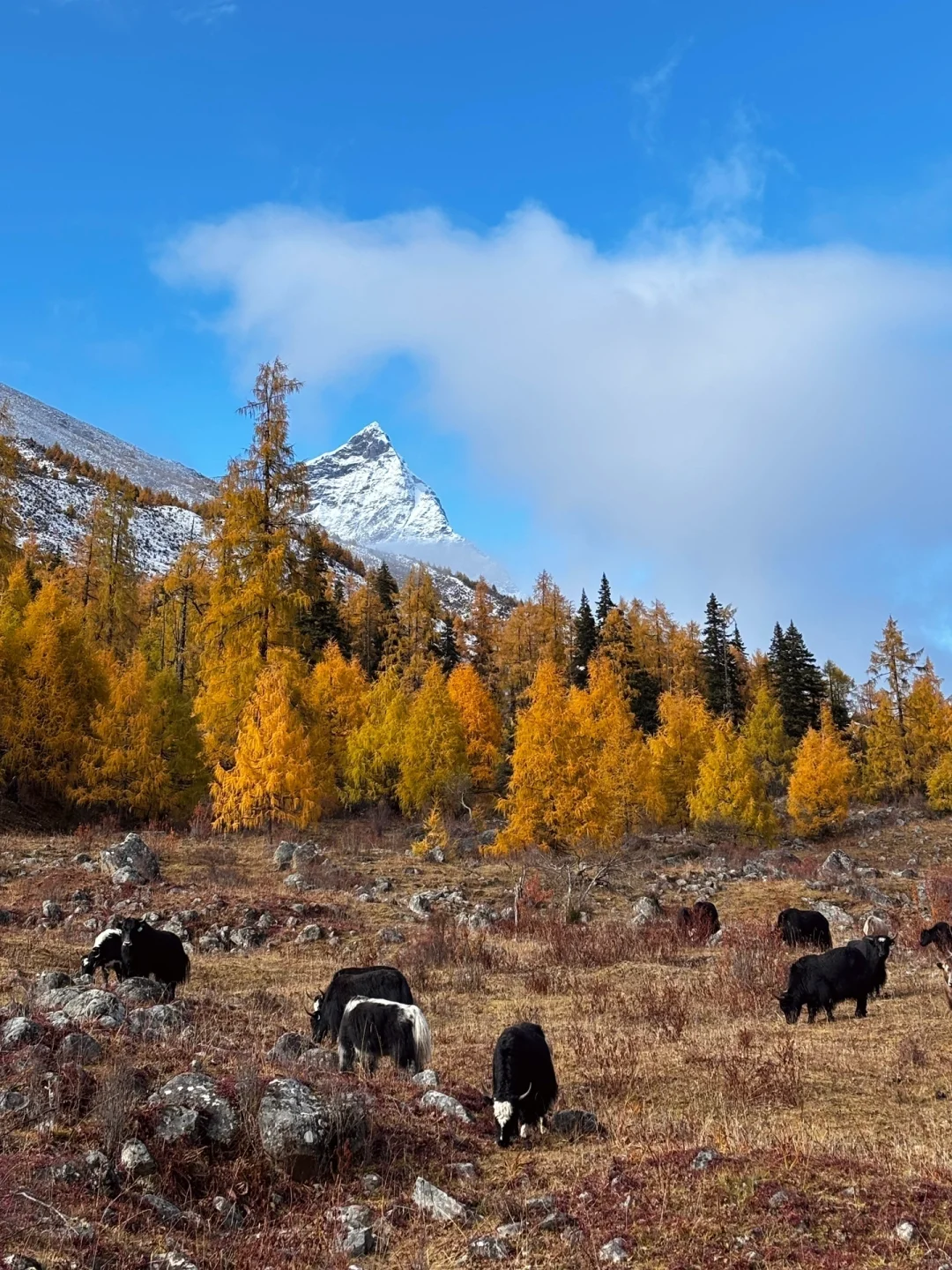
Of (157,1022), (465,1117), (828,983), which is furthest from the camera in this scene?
(828,983)

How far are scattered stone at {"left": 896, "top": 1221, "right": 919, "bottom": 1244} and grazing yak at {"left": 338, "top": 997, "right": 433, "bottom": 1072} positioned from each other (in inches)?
212

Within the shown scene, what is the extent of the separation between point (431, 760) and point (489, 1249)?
38.5 meters

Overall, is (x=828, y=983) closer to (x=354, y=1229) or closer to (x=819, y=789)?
(x=354, y=1229)

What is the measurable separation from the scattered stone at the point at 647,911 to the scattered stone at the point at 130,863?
12752 mm

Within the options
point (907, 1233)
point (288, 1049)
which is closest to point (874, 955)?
point (907, 1233)

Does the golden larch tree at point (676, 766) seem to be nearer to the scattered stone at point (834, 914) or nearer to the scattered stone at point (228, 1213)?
the scattered stone at point (834, 914)

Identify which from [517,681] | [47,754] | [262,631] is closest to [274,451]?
[262,631]

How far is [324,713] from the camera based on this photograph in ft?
160

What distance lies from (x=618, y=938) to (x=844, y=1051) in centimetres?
864

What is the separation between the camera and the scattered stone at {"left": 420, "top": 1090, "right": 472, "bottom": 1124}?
7.79 m

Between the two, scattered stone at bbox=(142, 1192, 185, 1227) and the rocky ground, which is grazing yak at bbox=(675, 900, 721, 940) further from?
scattered stone at bbox=(142, 1192, 185, 1227)

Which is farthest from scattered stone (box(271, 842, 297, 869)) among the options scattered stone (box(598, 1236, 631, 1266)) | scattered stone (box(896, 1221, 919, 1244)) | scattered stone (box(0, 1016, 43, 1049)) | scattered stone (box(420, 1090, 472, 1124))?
scattered stone (box(896, 1221, 919, 1244))

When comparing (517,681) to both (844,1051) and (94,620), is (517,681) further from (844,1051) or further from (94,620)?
(844,1051)

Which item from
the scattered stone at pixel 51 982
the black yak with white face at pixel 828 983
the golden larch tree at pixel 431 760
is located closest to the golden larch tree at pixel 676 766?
the golden larch tree at pixel 431 760
